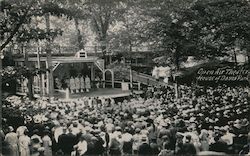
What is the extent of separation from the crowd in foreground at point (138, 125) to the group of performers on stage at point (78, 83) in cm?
26

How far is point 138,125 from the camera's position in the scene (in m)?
6.17

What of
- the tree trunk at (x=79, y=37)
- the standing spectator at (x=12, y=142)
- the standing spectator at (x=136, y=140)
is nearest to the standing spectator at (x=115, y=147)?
the standing spectator at (x=136, y=140)

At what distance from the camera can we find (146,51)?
6625 mm

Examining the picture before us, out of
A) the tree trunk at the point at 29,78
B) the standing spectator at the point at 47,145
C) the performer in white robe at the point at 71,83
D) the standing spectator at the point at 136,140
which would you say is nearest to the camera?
the standing spectator at the point at 136,140

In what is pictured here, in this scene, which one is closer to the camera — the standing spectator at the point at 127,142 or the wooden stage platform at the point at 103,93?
the standing spectator at the point at 127,142

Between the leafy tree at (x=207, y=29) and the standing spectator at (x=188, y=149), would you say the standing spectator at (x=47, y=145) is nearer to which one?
the standing spectator at (x=188, y=149)

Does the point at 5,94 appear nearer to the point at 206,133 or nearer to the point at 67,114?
the point at 67,114

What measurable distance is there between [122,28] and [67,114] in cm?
165

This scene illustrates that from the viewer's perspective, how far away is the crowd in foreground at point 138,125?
588cm

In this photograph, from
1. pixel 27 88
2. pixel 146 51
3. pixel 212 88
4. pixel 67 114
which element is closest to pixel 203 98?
pixel 212 88

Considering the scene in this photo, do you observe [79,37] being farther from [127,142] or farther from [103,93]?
[127,142]

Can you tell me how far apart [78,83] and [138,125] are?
1259mm

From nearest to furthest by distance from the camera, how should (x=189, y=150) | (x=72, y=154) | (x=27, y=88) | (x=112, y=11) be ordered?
(x=189, y=150) → (x=72, y=154) → (x=112, y=11) → (x=27, y=88)

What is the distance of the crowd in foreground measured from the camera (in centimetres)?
588
